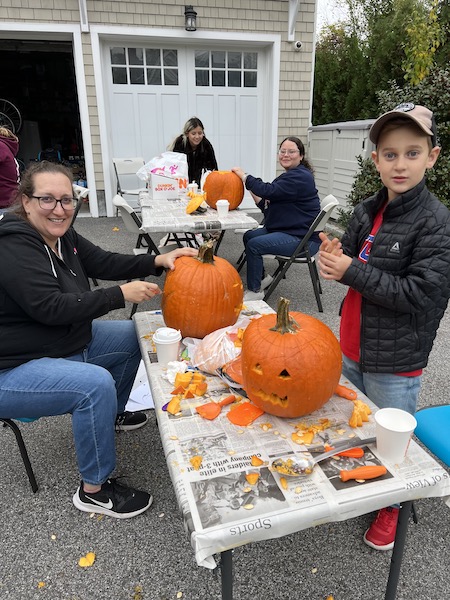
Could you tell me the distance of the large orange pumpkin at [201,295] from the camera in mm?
1867

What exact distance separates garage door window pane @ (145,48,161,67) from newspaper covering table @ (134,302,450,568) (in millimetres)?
7655

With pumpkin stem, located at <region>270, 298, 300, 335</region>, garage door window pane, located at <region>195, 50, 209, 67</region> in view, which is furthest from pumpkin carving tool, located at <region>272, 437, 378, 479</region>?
garage door window pane, located at <region>195, 50, 209, 67</region>

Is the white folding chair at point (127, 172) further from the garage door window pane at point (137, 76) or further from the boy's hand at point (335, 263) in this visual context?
the boy's hand at point (335, 263)

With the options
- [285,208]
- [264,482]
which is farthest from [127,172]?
[264,482]

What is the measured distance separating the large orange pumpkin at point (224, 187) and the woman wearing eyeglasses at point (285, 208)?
0.08 m

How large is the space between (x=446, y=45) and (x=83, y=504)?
1043 cm

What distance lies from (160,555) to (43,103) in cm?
1273

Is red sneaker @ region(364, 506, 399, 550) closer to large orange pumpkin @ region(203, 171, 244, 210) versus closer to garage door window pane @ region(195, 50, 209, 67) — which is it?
large orange pumpkin @ region(203, 171, 244, 210)

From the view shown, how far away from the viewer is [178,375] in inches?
62.0

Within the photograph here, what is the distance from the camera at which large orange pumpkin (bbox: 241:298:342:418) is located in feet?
4.38

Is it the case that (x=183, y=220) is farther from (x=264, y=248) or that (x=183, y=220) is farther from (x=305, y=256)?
(x=305, y=256)

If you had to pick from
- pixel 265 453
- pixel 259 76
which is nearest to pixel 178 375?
pixel 265 453

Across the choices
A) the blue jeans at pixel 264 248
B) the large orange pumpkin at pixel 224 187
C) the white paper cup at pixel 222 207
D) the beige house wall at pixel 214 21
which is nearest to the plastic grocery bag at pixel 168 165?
the large orange pumpkin at pixel 224 187

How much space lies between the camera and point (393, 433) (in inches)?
45.6
